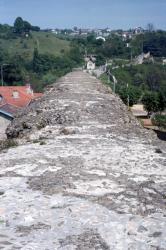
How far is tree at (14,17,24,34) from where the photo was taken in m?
93.6

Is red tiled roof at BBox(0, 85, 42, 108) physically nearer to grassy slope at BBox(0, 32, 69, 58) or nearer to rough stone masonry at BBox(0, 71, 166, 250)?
rough stone masonry at BBox(0, 71, 166, 250)

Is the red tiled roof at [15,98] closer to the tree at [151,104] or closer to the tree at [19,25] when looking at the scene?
the tree at [151,104]

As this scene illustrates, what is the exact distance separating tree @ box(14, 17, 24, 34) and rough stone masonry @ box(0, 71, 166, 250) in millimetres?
88039

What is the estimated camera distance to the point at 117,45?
81.6 metres

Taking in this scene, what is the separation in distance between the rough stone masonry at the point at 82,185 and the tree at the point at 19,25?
8804 cm

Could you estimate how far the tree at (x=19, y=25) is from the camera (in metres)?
93.6

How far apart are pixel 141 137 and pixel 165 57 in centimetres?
8677

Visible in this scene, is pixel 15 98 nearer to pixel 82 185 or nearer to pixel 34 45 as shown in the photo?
pixel 82 185

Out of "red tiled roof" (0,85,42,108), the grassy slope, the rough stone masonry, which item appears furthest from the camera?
the grassy slope

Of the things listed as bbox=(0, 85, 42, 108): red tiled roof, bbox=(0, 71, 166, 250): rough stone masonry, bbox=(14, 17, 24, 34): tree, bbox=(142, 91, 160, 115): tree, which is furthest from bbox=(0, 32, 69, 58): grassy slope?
bbox=(0, 71, 166, 250): rough stone masonry

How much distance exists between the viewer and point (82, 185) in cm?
424

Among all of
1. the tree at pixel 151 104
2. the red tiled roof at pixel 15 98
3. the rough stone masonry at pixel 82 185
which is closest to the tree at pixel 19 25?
the tree at pixel 151 104

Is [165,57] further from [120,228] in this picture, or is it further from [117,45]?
[120,228]

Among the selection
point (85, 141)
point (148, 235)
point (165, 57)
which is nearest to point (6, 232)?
point (148, 235)
